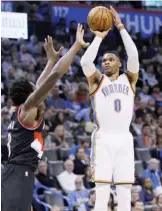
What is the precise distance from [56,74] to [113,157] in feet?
5.37

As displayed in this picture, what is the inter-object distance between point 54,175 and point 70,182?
451 millimetres

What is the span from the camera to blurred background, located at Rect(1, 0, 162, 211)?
1369 cm

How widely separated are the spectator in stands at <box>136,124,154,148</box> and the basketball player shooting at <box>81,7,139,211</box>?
8616mm

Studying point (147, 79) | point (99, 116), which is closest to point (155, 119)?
point (147, 79)

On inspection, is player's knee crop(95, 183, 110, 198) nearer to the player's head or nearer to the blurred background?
the player's head

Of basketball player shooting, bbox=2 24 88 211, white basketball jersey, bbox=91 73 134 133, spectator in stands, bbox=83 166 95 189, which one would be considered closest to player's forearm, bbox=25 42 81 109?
basketball player shooting, bbox=2 24 88 211

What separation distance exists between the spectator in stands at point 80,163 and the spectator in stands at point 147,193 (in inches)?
51.1

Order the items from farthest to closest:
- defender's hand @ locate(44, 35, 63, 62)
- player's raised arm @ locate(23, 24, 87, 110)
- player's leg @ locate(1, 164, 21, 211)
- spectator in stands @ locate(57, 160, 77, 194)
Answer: spectator in stands @ locate(57, 160, 77, 194), defender's hand @ locate(44, 35, 63, 62), player's leg @ locate(1, 164, 21, 211), player's raised arm @ locate(23, 24, 87, 110)

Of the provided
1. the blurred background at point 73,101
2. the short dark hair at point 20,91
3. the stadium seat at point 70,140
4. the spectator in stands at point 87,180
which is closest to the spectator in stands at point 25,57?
the blurred background at point 73,101

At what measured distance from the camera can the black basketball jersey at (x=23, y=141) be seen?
7.45 meters

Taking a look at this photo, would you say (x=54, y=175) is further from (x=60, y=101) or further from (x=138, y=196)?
(x=60, y=101)

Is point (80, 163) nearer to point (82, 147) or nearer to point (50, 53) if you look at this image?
point (82, 147)

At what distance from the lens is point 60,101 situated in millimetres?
17656

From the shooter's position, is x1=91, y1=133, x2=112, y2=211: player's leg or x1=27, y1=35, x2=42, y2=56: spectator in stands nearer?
x1=91, y1=133, x2=112, y2=211: player's leg
